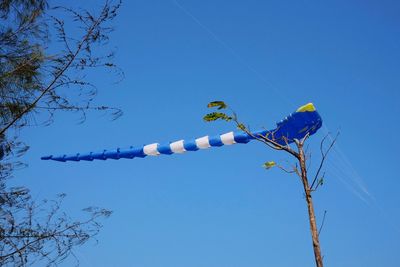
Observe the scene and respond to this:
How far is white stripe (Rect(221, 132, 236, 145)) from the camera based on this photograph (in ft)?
27.4

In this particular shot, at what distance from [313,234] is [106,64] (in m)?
3.63

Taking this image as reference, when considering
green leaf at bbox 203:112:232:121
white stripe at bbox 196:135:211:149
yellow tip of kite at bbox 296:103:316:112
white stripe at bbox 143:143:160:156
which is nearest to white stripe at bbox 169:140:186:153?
white stripe at bbox 196:135:211:149

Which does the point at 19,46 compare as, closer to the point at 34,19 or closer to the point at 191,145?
the point at 34,19

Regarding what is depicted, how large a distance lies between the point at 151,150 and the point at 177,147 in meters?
0.75

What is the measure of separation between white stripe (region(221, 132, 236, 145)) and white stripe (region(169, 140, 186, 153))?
0.93 meters

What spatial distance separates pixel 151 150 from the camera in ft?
29.8

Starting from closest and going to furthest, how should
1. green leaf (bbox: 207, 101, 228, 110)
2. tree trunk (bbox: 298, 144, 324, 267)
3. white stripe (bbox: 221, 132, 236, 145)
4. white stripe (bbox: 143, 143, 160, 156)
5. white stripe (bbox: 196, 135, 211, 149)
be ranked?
tree trunk (bbox: 298, 144, 324, 267), green leaf (bbox: 207, 101, 228, 110), white stripe (bbox: 221, 132, 236, 145), white stripe (bbox: 196, 135, 211, 149), white stripe (bbox: 143, 143, 160, 156)

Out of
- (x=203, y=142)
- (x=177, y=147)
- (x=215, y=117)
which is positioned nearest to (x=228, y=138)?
(x=203, y=142)

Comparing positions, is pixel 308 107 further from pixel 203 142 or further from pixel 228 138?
pixel 203 142

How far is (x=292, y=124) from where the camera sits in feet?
21.2

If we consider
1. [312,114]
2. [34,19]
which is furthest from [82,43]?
[312,114]

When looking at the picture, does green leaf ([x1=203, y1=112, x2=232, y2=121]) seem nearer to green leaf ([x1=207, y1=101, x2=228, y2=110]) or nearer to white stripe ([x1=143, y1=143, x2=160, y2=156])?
green leaf ([x1=207, y1=101, x2=228, y2=110])

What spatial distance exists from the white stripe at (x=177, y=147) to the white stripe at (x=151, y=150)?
0.47 metres

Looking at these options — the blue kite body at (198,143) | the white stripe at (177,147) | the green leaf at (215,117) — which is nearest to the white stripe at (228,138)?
the blue kite body at (198,143)
